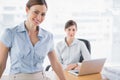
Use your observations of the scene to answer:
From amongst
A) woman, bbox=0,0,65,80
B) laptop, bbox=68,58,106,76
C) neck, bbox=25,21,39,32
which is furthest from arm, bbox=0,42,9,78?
laptop, bbox=68,58,106,76

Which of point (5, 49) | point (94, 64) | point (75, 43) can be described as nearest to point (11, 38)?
point (5, 49)

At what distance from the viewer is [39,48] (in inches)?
65.6

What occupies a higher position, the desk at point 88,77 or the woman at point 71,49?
the woman at point 71,49

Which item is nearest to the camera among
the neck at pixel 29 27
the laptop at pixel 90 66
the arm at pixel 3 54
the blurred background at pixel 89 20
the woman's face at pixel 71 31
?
the arm at pixel 3 54

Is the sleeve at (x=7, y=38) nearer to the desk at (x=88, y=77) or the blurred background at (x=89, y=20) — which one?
the desk at (x=88, y=77)

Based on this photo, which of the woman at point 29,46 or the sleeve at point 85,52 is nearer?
the woman at point 29,46

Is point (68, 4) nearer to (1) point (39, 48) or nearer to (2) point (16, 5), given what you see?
(2) point (16, 5)

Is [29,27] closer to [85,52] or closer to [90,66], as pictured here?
[90,66]

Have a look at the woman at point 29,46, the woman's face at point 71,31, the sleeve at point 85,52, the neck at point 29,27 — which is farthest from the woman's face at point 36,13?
the sleeve at point 85,52

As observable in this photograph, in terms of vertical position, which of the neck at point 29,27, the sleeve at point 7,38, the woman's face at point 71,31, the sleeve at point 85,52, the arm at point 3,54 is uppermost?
the neck at point 29,27

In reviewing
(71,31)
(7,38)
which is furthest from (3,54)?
(71,31)

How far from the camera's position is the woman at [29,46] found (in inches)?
60.7

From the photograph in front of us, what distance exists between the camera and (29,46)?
163 cm

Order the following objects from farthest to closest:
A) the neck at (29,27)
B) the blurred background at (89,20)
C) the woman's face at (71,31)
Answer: the blurred background at (89,20) < the woman's face at (71,31) < the neck at (29,27)
